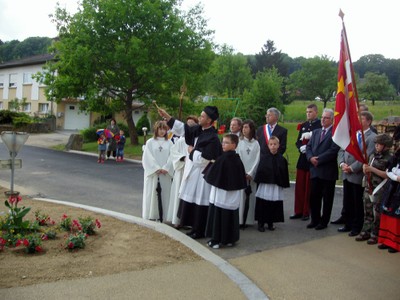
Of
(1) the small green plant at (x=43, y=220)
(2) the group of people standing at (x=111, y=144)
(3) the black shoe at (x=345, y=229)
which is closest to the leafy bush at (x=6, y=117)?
(2) the group of people standing at (x=111, y=144)

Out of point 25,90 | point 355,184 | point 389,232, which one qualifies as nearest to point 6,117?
point 25,90

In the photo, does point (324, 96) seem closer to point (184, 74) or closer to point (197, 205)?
point (184, 74)

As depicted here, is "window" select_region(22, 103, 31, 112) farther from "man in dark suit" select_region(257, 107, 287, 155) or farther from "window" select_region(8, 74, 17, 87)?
"man in dark suit" select_region(257, 107, 287, 155)

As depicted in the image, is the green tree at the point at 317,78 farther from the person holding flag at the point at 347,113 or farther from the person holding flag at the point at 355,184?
the person holding flag at the point at 347,113

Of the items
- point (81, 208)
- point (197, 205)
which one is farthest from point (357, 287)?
point (81, 208)

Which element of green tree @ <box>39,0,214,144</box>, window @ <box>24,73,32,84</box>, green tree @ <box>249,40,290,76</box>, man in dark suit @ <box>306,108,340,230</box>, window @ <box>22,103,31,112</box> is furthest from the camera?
green tree @ <box>249,40,290,76</box>

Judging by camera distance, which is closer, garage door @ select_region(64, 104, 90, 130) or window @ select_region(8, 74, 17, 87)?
garage door @ select_region(64, 104, 90, 130)

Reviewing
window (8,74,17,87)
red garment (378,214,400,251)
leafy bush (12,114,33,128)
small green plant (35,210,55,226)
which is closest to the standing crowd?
red garment (378,214,400,251)

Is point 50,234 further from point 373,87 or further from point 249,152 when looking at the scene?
point 373,87

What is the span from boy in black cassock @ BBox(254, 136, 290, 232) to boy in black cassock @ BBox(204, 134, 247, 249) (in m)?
1.21

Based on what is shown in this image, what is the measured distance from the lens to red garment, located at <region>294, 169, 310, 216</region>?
844cm

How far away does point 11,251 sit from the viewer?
5.72 metres

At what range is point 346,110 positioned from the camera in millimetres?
6715

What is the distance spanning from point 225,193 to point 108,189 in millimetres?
5965
